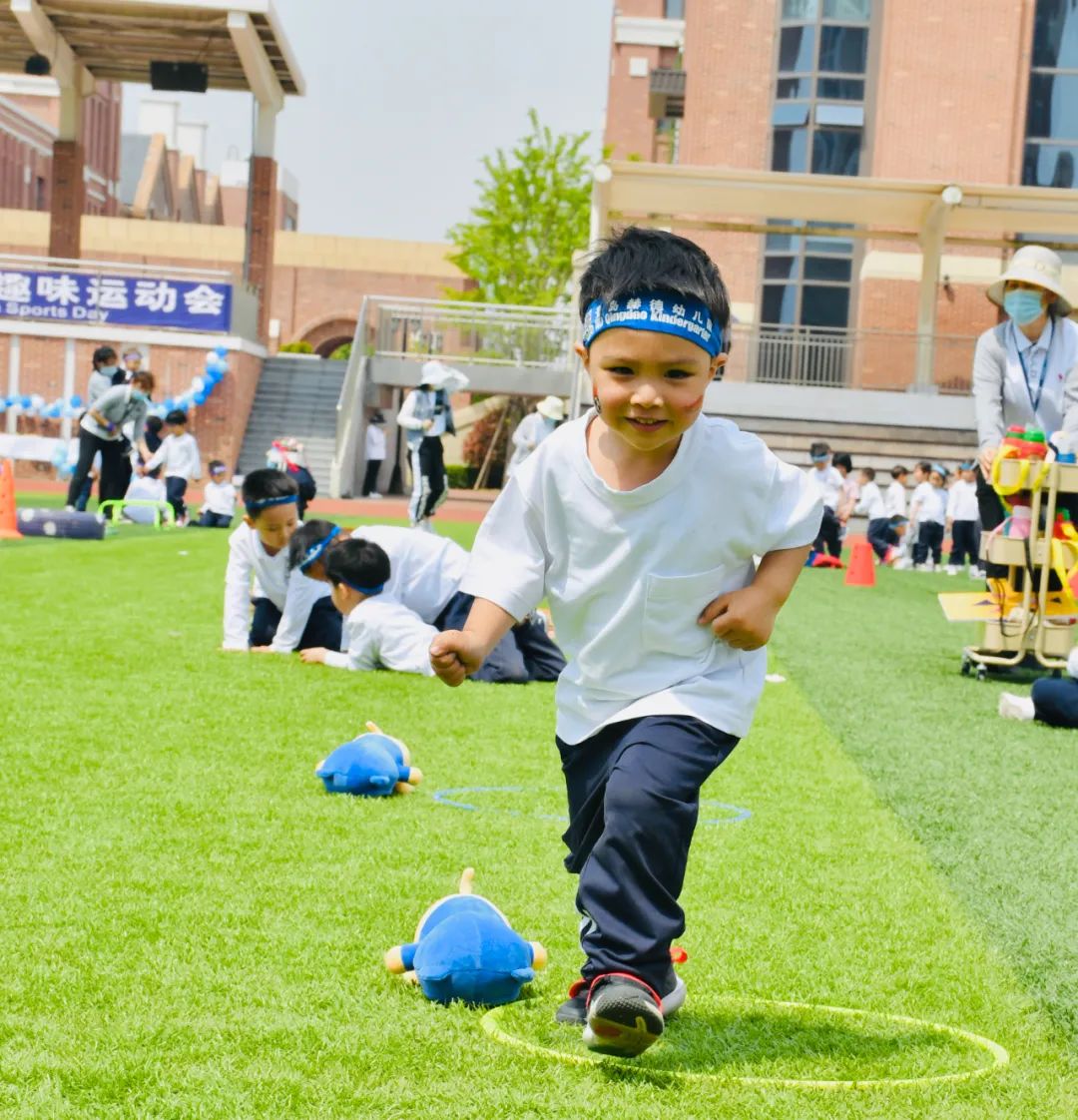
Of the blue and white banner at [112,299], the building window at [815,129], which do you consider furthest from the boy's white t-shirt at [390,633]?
the building window at [815,129]

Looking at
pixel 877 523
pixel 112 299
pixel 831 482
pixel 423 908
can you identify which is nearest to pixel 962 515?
pixel 877 523

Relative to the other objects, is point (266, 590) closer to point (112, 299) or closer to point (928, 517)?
point (928, 517)

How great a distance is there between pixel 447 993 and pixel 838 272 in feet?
108

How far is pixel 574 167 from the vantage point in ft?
149

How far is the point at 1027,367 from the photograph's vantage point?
8984 millimetres

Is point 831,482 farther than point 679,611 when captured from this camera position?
Yes

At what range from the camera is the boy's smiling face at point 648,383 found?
3.15 meters

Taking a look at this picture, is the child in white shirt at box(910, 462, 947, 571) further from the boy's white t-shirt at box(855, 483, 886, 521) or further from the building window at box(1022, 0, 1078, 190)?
the building window at box(1022, 0, 1078, 190)

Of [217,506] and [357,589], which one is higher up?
[357,589]

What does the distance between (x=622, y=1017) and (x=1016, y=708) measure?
530 cm

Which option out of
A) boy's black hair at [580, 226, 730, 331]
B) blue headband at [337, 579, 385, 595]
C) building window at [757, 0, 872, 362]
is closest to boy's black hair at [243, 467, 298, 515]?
blue headband at [337, 579, 385, 595]

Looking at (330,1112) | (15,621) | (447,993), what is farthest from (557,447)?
(15,621)

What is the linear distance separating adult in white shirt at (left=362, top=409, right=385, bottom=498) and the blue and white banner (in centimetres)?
363

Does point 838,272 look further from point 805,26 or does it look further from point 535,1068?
point 535,1068
